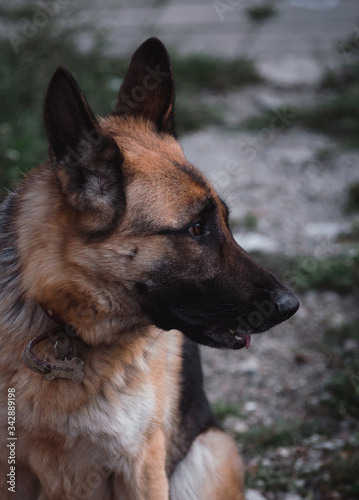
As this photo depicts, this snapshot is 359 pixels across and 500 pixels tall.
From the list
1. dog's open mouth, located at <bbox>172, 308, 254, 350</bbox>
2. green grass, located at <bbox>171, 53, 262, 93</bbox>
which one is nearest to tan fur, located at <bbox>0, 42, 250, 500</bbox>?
dog's open mouth, located at <bbox>172, 308, 254, 350</bbox>

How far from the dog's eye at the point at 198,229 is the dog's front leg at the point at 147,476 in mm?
861

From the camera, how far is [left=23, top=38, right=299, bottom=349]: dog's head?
2207 mm

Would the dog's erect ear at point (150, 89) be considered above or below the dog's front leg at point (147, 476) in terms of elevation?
above

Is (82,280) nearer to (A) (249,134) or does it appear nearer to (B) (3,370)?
(B) (3,370)

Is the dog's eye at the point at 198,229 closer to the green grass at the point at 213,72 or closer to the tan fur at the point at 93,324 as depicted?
the tan fur at the point at 93,324

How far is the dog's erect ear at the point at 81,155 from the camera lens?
2025 millimetres

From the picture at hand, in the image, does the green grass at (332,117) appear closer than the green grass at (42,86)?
No

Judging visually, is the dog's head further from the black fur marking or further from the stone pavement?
the stone pavement

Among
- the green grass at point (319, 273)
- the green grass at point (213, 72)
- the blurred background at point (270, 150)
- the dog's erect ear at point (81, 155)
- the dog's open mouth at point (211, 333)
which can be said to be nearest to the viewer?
the dog's erect ear at point (81, 155)

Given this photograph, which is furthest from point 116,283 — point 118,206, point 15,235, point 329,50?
point 329,50

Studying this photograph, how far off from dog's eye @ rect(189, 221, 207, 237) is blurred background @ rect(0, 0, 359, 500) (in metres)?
1.77

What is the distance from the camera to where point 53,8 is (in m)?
6.81

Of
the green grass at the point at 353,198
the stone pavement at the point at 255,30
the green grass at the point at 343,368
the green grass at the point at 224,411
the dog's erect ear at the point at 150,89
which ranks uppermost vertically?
the dog's erect ear at the point at 150,89

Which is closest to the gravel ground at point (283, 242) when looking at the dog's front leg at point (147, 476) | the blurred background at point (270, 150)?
the blurred background at point (270, 150)
